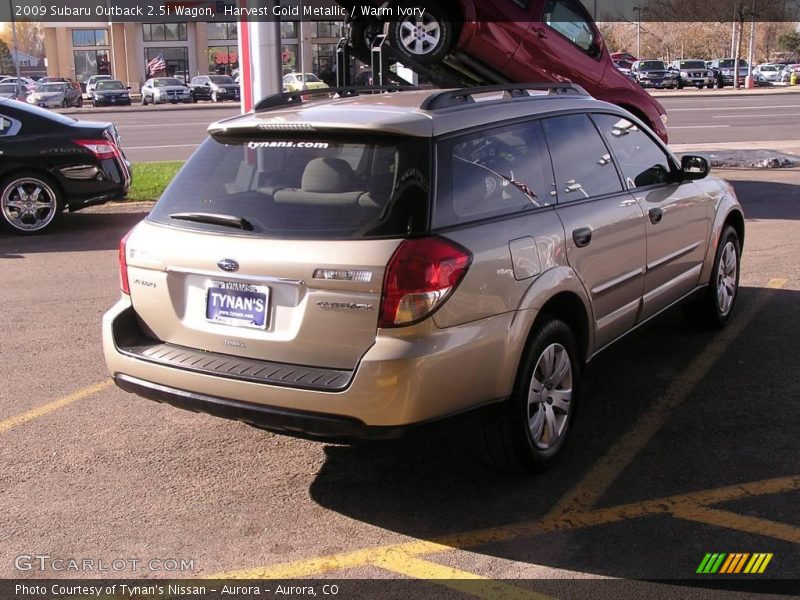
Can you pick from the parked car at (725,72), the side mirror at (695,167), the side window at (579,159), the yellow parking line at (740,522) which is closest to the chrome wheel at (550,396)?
the yellow parking line at (740,522)

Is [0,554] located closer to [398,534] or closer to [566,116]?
[398,534]

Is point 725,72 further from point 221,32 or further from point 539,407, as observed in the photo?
point 539,407

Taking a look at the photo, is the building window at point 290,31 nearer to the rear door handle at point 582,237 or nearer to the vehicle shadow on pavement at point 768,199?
the vehicle shadow on pavement at point 768,199

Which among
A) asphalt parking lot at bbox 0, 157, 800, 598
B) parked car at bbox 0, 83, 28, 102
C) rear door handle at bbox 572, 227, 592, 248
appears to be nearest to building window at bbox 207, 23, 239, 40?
parked car at bbox 0, 83, 28, 102

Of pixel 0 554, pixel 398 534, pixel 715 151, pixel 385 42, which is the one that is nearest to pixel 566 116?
pixel 398 534

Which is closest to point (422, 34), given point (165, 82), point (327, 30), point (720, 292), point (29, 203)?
point (29, 203)

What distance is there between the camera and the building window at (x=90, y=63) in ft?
231

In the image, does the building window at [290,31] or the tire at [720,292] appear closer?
the tire at [720,292]

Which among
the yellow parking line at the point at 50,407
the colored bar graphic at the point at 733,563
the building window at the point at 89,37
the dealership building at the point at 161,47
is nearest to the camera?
the colored bar graphic at the point at 733,563

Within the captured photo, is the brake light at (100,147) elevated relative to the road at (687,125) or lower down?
elevated

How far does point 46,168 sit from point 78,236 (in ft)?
2.77

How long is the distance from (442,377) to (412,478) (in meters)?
0.89

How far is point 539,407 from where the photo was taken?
425cm

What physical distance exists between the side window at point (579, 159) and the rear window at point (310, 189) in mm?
1054
